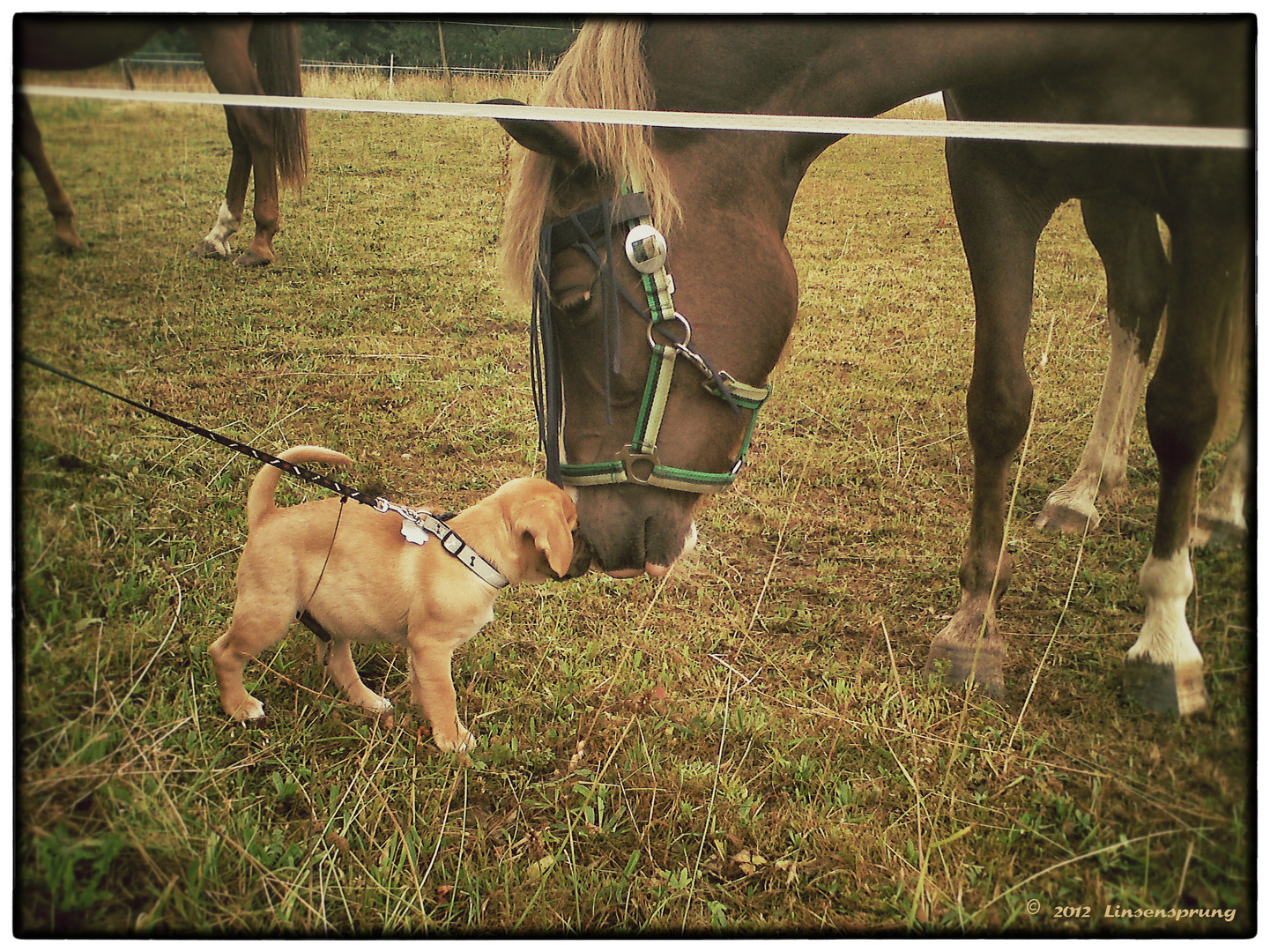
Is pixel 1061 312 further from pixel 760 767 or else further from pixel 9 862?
pixel 9 862

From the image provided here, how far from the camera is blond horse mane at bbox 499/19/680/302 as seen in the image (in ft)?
A: 5.72

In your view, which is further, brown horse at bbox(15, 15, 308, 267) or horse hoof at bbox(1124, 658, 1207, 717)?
horse hoof at bbox(1124, 658, 1207, 717)

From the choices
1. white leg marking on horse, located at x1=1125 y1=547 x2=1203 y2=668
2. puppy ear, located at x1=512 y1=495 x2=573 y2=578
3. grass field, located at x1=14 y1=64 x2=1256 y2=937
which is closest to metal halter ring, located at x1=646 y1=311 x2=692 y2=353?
puppy ear, located at x1=512 y1=495 x2=573 y2=578

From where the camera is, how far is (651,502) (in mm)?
1928

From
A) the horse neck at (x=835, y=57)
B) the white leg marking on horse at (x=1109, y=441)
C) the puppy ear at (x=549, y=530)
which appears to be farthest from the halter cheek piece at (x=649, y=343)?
the white leg marking on horse at (x=1109, y=441)

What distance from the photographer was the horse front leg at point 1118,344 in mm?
3148

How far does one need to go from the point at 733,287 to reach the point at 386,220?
177 cm

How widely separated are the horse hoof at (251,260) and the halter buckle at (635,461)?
135cm

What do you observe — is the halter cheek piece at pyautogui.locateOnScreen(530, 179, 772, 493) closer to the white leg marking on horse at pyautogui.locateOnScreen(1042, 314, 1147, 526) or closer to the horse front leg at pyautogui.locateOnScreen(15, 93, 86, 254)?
the horse front leg at pyautogui.locateOnScreen(15, 93, 86, 254)

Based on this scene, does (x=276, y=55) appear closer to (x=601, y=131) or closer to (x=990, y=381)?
(x=601, y=131)

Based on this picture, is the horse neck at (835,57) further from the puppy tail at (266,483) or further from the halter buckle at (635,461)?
the puppy tail at (266,483)

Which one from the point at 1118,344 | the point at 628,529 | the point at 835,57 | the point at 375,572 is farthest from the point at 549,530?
the point at 1118,344

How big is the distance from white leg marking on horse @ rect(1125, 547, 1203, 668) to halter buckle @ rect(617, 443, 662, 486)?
1520 mm

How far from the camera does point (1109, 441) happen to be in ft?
11.5
